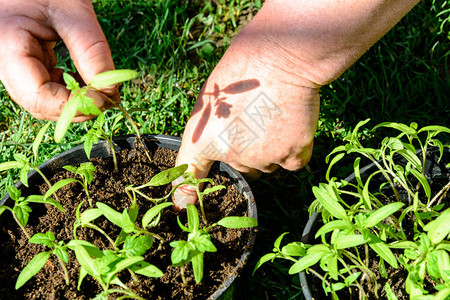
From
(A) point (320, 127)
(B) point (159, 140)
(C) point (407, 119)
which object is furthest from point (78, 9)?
(C) point (407, 119)

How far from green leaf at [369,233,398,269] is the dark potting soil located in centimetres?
41

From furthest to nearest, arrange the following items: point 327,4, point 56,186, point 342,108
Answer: point 342,108 < point 56,186 < point 327,4

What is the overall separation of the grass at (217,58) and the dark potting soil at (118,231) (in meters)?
0.32

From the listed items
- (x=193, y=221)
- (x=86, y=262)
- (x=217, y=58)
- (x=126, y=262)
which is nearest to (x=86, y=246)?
(x=86, y=262)

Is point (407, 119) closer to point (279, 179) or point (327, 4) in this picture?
point (279, 179)

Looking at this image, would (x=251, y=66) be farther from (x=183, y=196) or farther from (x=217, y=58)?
(x=217, y=58)

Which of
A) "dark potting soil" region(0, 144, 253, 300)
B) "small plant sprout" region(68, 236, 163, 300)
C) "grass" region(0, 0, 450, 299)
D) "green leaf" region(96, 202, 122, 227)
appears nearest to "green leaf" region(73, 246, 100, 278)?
"small plant sprout" region(68, 236, 163, 300)

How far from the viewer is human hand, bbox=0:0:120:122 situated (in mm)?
1291

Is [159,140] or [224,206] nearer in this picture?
[224,206]

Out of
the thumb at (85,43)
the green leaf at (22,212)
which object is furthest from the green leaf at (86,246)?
the thumb at (85,43)

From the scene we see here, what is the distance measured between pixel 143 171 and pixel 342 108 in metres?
1.03

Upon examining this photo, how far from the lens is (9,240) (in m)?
1.49

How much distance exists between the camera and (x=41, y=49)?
140 cm

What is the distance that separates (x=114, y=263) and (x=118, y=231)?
1.31 ft
